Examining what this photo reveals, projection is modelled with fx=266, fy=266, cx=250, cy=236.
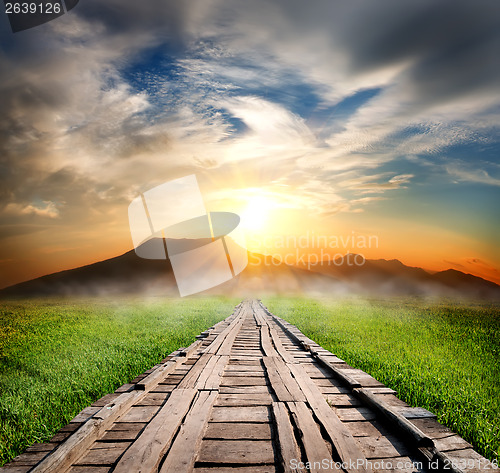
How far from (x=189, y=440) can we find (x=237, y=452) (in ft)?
1.64

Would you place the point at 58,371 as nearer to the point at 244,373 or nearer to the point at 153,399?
the point at 153,399

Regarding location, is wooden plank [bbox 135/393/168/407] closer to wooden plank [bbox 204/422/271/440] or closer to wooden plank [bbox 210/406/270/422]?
wooden plank [bbox 210/406/270/422]

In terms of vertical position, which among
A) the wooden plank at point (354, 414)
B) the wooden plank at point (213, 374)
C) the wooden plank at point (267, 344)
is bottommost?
the wooden plank at point (267, 344)

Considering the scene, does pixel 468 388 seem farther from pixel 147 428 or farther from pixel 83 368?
pixel 83 368

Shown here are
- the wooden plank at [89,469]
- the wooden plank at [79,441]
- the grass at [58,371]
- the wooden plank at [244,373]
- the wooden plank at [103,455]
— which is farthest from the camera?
the wooden plank at [244,373]

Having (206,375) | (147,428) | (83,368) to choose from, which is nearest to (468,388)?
(206,375)

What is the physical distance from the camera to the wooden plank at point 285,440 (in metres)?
2.37

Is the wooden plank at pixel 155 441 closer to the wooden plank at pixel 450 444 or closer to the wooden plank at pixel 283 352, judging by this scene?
the wooden plank at pixel 450 444

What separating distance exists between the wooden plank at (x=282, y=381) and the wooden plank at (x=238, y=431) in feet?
2.30

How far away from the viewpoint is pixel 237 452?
2.62 m

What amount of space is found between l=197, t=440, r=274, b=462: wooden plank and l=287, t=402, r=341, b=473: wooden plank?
36cm

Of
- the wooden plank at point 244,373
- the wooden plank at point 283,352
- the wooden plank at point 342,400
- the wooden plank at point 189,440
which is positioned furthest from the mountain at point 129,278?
the wooden plank at point 189,440

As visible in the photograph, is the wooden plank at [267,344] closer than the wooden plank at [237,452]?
No

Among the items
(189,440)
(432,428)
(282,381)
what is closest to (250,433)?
(189,440)
